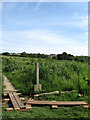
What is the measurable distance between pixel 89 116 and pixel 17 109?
2107 mm

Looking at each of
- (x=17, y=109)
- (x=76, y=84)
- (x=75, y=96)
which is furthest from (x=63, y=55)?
(x=17, y=109)

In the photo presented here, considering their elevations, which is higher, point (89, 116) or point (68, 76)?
point (68, 76)

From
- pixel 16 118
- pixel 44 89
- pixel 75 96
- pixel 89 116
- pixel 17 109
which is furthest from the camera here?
pixel 44 89

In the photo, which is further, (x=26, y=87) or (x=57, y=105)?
(x=26, y=87)

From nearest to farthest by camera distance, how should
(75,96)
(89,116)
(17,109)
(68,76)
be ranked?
1. (89,116)
2. (17,109)
3. (75,96)
4. (68,76)

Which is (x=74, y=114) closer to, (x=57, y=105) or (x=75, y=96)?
(x=57, y=105)

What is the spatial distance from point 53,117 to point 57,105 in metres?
1.12

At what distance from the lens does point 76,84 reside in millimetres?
7324

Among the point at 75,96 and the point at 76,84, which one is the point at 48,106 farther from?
the point at 76,84

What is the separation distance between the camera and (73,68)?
1087cm

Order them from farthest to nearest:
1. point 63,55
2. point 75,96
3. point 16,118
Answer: point 63,55, point 75,96, point 16,118

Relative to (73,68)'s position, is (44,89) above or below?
below

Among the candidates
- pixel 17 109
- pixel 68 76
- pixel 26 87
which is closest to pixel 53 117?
pixel 17 109

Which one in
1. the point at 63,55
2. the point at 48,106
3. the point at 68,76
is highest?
the point at 63,55
